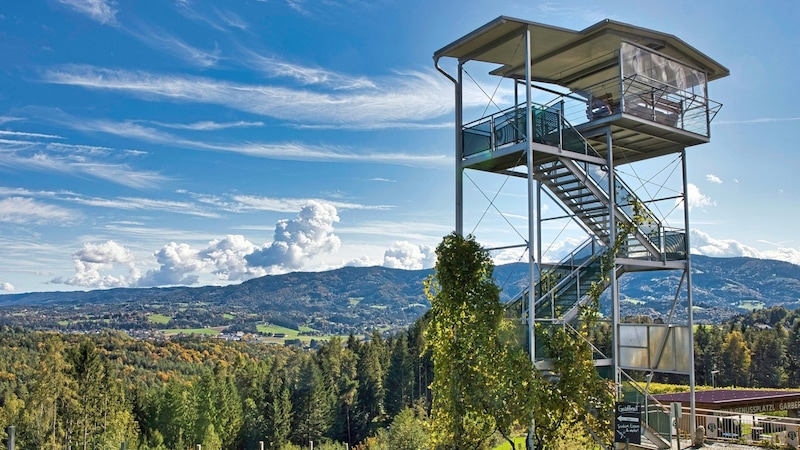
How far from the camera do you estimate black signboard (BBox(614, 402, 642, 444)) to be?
12.8 m

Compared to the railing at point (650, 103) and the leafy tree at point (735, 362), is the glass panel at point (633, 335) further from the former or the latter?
the leafy tree at point (735, 362)

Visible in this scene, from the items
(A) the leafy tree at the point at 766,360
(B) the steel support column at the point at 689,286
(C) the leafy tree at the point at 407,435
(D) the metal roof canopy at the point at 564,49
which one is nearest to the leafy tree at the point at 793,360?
(A) the leafy tree at the point at 766,360

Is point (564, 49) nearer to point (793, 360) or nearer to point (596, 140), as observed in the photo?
point (596, 140)

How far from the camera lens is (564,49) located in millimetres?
17797

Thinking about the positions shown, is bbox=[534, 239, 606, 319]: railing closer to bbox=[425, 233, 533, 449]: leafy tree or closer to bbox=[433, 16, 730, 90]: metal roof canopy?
bbox=[425, 233, 533, 449]: leafy tree

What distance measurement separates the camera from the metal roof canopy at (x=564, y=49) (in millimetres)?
15875

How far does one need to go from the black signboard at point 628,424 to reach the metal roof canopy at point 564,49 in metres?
8.90

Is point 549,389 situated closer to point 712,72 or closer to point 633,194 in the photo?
point 633,194

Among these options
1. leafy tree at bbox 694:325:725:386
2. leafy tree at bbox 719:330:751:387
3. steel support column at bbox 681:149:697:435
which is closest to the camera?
steel support column at bbox 681:149:697:435

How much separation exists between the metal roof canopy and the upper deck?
26mm

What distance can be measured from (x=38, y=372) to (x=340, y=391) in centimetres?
4003

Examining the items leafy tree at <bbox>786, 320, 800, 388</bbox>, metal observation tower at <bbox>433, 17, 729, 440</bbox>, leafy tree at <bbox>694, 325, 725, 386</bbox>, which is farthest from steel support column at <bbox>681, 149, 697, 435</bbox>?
leafy tree at <bbox>786, 320, 800, 388</bbox>

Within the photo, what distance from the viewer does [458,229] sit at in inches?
620

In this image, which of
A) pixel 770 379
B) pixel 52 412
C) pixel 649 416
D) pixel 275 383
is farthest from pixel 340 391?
pixel 649 416
